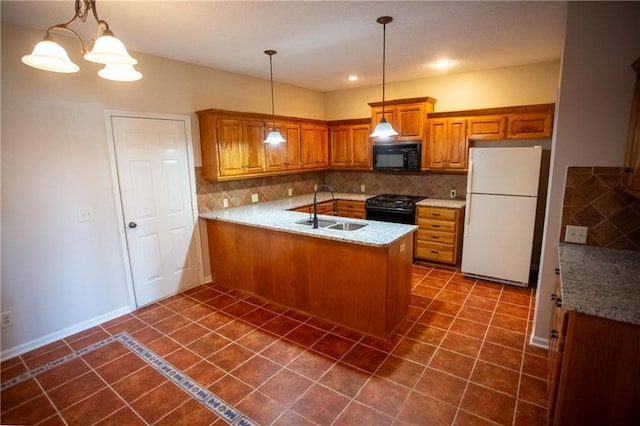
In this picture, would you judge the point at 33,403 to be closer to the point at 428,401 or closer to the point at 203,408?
the point at 203,408

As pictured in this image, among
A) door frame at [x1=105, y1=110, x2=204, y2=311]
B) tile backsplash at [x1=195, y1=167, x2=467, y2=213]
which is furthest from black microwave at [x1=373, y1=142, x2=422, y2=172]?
door frame at [x1=105, y1=110, x2=204, y2=311]

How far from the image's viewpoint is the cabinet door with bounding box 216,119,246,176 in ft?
12.6

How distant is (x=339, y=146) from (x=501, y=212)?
9.07ft

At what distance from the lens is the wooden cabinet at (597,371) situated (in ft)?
4.62

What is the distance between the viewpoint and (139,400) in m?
2.19

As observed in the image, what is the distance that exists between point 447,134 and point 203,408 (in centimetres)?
422

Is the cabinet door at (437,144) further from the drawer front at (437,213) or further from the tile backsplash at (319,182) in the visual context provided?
the drawer front at (437,213)

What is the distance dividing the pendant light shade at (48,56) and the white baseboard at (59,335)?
2.53 meters

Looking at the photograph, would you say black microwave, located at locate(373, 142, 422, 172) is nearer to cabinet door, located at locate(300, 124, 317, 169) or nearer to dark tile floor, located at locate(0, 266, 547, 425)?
cabinet door, located at locate(300, 124, 317, 169)

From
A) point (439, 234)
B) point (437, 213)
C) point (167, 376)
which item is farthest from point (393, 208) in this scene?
point (167, 376)

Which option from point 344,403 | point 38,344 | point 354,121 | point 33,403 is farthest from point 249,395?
point 354,121

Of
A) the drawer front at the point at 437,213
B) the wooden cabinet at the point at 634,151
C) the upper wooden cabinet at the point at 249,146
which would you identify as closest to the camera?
the wooden cabinet at the point at 634,151

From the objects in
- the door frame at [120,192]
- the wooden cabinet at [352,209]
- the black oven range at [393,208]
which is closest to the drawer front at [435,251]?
the black oven range at [393,208]

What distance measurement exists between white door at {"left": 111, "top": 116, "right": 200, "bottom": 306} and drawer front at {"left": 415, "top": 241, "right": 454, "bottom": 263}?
10.0 ft
